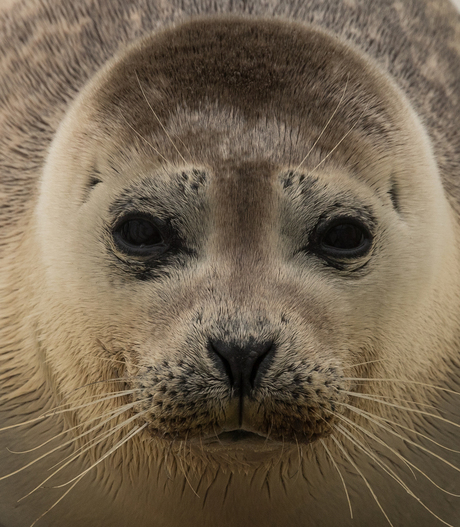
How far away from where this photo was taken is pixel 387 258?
7.90 ft

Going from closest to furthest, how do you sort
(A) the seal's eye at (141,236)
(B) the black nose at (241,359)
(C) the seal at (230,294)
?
(B) the black nose at (241,359) → (C) the seal at (230,294) → (A) the seal's eye at (141,236)

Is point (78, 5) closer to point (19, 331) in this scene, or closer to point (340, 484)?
point (19, 331)

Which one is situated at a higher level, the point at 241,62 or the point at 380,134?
the point at 241,62

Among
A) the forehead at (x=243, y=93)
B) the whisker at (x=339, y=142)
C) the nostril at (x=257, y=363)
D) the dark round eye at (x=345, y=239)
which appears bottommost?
the nostril at (x=257, y=363)

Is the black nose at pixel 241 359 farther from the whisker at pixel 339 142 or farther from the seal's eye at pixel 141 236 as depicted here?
the whisker at pixel 339 142

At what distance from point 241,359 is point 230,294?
187 mm

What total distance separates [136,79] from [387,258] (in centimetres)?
93

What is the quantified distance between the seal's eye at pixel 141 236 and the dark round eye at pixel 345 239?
450mm

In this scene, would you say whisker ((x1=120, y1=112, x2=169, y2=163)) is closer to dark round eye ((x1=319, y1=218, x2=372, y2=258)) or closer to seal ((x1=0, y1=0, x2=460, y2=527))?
seal ((x1=0, y1=0, x2=460, y2=527))

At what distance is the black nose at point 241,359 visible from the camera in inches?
77.7

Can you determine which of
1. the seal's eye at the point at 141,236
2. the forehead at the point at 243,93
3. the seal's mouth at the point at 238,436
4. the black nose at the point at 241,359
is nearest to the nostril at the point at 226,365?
the black nose at the point at 241,359

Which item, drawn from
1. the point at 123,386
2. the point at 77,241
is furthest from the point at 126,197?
the point at 123,386

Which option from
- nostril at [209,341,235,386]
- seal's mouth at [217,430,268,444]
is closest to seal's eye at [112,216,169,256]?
nostril at [209,341,235,386]

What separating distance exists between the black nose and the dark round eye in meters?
0.43
